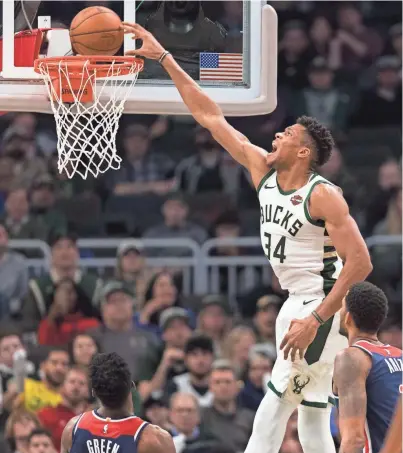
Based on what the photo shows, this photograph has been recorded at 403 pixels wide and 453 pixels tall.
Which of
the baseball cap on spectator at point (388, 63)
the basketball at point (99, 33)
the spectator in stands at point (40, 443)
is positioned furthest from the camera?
the baseball cap on spectator at point (388, 63)

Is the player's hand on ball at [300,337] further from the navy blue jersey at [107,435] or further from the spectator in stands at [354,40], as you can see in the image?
the spectator in stands at [354,40]

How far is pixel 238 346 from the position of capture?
11898 millimetres

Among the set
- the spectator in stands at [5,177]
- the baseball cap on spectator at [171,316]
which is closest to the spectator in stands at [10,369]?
the baseball cap on spectator at [171,316]

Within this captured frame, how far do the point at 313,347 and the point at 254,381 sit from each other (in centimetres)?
396

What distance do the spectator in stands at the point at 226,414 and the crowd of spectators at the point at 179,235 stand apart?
0.4 inches

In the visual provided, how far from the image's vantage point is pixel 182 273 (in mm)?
12883

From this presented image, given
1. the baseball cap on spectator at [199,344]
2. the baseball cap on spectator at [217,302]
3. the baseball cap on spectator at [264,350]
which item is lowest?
the baseball cap on spectator at [264,350]

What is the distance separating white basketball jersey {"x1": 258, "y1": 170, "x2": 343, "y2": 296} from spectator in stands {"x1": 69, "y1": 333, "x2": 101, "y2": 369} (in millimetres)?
3935

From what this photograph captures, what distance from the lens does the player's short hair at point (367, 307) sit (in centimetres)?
694

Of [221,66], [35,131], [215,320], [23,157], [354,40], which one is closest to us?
[221,66]

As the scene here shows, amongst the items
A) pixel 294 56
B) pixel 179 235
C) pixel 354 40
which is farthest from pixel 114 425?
pixel 354 40

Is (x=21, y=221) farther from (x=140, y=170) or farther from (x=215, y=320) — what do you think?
(x=215, y=320)

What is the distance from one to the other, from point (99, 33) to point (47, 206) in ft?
17.9

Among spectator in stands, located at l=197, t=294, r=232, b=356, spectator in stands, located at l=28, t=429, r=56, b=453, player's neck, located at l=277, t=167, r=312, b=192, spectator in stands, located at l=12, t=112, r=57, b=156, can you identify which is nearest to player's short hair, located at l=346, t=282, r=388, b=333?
player's neck, located at l=277, t=167, r=312, b=192
